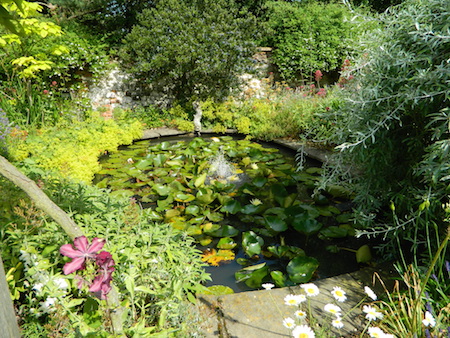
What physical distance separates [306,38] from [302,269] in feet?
26.6

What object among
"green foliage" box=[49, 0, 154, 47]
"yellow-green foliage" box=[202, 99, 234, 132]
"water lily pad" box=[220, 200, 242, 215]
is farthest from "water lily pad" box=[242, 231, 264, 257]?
"green foliage" box=[49, 0, 154, 47]

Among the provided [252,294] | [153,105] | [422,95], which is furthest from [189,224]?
[153,105]

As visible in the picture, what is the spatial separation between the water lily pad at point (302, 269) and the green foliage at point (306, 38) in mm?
7372

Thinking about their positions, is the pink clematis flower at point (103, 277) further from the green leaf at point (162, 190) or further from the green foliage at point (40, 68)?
the green foliage at point (40, 68)

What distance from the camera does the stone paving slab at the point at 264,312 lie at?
1629 mm

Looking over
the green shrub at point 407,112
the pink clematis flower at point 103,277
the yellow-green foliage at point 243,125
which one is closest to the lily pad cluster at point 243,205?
the green shrub at point 407,112

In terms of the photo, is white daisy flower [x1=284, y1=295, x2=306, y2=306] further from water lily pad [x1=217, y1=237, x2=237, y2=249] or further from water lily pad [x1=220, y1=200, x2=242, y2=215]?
water lily pad [x1=220, y1=200, x2=242, y2=215]

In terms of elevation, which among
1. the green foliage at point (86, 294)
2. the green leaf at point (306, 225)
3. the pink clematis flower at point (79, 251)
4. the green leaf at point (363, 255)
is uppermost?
the pink clematis flower at point (79, 251)

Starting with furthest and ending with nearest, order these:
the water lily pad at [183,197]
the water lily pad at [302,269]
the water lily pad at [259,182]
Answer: the water lily pad at [259,182] < the water lily pad at [183,197] < the water lily pad at [302,269]

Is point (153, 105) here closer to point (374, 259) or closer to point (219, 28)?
point (219, 28)

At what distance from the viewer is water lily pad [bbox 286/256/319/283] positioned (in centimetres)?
222

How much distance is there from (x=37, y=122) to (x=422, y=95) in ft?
18.2

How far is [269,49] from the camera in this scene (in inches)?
354

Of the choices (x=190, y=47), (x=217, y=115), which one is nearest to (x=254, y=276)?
(x=217, y=115)
